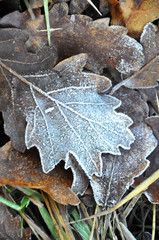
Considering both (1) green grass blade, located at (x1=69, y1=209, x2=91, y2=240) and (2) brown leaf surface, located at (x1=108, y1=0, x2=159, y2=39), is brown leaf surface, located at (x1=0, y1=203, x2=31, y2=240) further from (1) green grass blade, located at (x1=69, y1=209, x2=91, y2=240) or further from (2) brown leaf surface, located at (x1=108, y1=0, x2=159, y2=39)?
(2) brown leaf surface, located at (x1=108, y1=0, x2=159, y2=39)

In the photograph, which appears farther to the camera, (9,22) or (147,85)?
(147,85)

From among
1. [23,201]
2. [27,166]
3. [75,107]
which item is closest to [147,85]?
[75,107]

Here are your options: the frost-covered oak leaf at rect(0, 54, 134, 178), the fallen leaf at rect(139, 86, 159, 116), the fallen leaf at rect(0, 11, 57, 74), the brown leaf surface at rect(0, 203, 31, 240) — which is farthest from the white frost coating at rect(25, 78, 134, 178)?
the brown leaf surface at rect(0, 203, 31, 240)

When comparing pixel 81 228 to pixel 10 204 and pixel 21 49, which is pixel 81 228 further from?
pixel 21 49

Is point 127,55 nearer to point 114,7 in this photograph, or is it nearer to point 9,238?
point 114,7

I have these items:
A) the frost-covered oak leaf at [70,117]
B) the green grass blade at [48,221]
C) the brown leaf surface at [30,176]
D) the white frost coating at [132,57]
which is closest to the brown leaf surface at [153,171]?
the frost-covered oak leaf at [70,117]

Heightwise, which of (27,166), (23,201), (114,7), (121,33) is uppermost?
(114,7)
